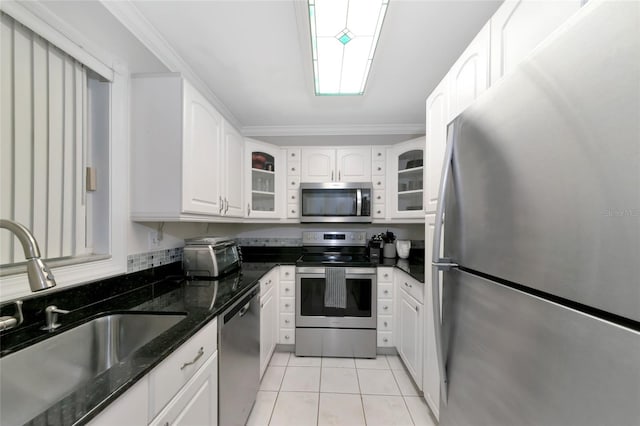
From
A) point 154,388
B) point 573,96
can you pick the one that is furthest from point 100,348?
point 573,96

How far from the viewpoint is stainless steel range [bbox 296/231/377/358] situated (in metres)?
2.27

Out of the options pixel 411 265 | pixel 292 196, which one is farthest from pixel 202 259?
pixel 411 265

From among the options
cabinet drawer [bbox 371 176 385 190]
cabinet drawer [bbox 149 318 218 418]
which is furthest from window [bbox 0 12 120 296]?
cabinet drawer [bbox 371 176 385 190]

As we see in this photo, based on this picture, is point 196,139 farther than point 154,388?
Yes

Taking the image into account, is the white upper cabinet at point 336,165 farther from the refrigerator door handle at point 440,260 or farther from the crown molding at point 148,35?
the refrigerator door handle at point 440,260

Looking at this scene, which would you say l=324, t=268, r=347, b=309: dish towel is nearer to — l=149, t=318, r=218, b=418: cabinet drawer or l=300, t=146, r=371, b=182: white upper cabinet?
l=300, t=146, r=371, b=182: white upper cabinet

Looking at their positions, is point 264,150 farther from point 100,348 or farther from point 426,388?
point 426,388

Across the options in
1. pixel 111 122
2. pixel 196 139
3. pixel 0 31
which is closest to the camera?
pixel 0 31

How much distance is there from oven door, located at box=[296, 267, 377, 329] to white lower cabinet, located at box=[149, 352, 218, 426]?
125 cm

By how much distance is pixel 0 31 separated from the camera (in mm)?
914

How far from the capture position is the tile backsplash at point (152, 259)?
148cm


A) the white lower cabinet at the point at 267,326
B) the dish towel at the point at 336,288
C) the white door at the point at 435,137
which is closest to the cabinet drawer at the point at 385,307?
the dish towel at the point at 336,288

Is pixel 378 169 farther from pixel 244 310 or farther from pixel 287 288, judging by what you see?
pixel 244 310

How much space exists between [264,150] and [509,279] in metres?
→ 2.37
